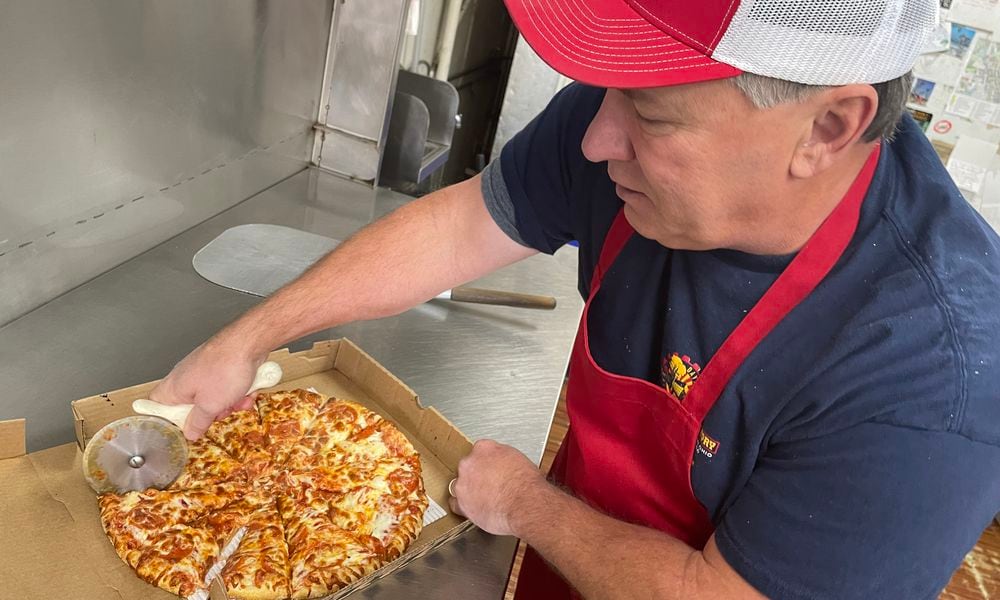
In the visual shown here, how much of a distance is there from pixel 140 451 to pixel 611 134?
91 cm

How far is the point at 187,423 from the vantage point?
46.8 inches

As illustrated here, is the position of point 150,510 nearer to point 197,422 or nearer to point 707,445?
point 197,422

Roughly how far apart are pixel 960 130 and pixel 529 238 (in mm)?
3142

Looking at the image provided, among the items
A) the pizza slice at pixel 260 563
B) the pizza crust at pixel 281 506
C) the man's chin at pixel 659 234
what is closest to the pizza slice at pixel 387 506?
the pizza crust at pixel 281 506

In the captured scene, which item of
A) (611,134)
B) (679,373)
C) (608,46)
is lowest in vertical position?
(679,373)

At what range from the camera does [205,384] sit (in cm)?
117

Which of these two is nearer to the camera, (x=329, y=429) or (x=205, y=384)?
(x=205, y=384)

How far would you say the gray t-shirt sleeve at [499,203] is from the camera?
1.38 metres

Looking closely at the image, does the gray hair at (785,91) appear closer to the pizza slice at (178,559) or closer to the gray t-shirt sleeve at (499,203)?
the gray t-shirt sleeve at (499,203)

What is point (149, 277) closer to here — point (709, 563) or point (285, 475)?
point (285, 475)

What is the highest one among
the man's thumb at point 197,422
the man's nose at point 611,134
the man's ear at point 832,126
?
the man's ear at point 832,126

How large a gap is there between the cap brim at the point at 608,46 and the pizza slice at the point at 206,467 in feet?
2.92

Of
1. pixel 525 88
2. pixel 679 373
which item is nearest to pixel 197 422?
pixel 679 373

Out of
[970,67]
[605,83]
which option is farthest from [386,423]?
[970,67]
